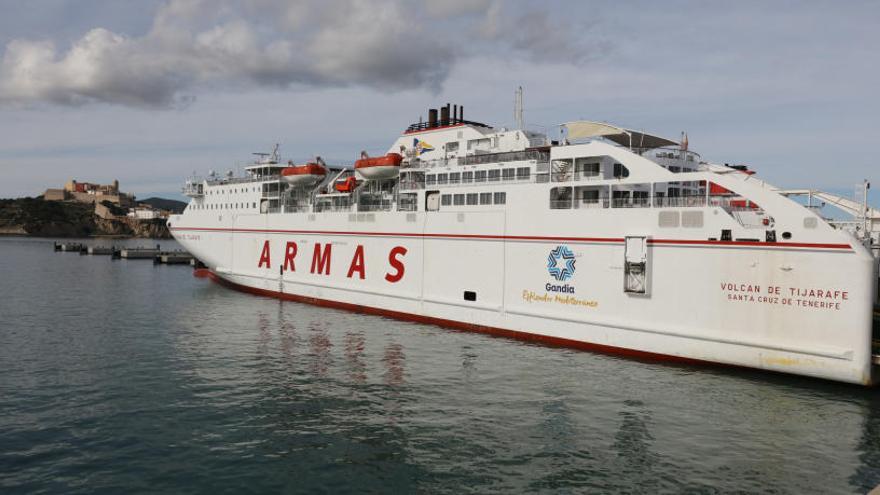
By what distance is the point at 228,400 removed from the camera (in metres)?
17.0

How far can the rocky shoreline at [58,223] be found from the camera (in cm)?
18488

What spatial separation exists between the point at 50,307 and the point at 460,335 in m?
25.9

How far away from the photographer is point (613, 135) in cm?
2717

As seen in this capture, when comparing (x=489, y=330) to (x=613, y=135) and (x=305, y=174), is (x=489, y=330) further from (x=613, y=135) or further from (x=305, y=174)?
(x=305, y=174)

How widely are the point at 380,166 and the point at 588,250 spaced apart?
14912 mm

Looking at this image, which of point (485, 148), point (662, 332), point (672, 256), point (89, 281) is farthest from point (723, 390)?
point (89, 281)

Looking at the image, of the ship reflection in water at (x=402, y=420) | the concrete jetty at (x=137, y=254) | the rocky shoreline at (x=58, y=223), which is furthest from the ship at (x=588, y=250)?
the rocky shoreline at (x=58, y=223)

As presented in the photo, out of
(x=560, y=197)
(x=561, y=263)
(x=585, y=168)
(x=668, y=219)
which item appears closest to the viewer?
(x=668, y=219)

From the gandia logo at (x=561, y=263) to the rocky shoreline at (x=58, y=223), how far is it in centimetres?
20052

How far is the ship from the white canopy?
0.28 ft

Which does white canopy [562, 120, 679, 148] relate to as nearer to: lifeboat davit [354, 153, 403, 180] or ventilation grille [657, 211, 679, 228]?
ventilation grille [657, 211, 679, 228]

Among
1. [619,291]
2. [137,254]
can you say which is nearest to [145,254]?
[137,254]

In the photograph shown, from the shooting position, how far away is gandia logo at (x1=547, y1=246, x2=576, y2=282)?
24719 millimetres

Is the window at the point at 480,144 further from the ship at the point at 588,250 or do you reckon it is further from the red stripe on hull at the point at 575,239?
the red stripe on hull at the point at 575,239
